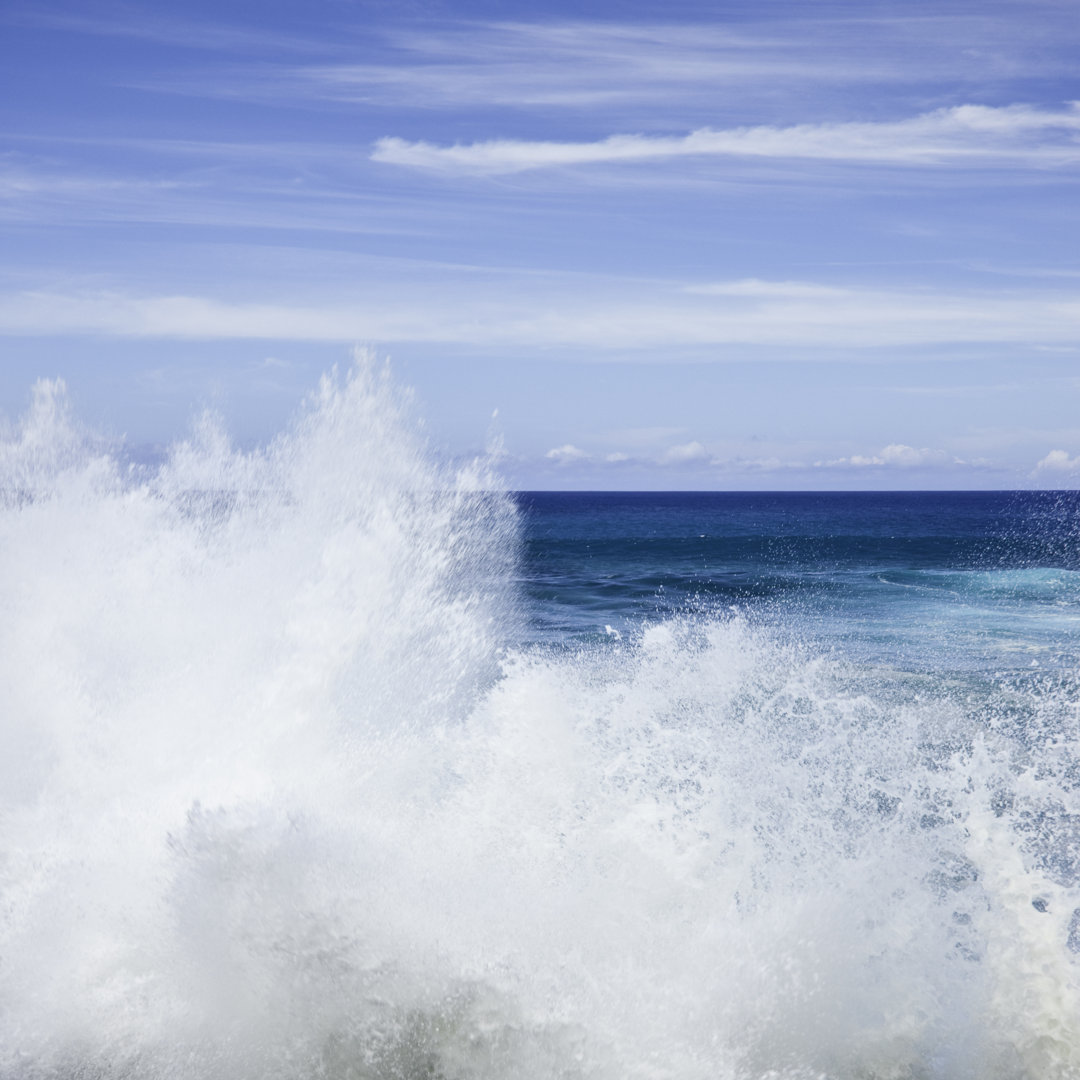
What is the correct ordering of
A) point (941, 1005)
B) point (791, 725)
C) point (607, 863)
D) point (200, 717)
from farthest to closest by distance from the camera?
1. point (791, 725)
2. point (200, 717)
3. point (607, 863)
4. point (941, 1005)

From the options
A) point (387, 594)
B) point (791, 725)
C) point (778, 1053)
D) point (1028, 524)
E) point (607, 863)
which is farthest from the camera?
point (1028, 524)

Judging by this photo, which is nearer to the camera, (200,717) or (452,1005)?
(452,1005)

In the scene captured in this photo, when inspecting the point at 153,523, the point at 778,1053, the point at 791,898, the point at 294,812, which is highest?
the point at 153,523

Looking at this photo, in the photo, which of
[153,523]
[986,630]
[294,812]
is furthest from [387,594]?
[986,630]

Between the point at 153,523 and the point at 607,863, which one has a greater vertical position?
the point at 153,523

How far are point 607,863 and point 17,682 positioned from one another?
566 centimetres

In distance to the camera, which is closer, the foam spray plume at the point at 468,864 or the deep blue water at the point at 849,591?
the foam spray plume at the point at 468,864

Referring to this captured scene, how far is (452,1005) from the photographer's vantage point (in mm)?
4711

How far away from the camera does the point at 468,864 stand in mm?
5754

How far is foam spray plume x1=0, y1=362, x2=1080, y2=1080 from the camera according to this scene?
4688 millimetres

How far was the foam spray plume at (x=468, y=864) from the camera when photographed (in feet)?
15.4

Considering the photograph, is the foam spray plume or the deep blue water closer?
the foam spray plume

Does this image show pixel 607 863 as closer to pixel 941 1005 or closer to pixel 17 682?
pixel 941 1005

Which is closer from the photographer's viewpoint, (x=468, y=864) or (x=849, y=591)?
(x=468, y=864)
